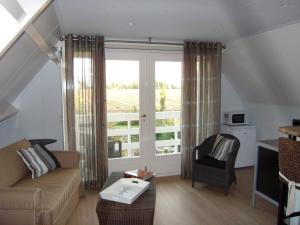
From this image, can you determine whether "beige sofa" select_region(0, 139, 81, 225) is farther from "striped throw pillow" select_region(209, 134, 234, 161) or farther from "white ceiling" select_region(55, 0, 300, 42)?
"striped throw pillow" select_region(209, 134, 234, 161)

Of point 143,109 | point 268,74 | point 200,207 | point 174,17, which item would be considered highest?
point 174,17

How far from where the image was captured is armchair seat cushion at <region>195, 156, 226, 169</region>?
11.6 feet

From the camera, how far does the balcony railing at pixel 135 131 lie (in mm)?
3971

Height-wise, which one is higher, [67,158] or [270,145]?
[270,145]

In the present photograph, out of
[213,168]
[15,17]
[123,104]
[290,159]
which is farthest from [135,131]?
[15,17]

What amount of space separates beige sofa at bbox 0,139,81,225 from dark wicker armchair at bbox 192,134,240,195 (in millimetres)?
1806

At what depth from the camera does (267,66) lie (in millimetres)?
3641

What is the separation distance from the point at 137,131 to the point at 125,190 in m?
1.75

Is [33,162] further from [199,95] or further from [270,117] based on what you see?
[270,117]

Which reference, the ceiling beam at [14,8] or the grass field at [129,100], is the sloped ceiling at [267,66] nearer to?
the grass field at [129,100]

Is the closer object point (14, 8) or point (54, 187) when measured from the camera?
point (14, 8)

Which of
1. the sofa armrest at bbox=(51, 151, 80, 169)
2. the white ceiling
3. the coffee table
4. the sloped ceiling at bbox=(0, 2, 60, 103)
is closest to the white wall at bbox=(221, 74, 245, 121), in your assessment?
the white ceiling

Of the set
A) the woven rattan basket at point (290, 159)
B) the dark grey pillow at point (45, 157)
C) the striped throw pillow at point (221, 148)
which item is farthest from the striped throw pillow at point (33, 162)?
the woven rattan basket at point (290, 159)

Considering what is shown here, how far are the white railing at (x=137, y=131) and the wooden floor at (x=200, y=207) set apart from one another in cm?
67
